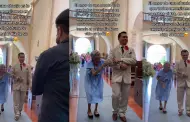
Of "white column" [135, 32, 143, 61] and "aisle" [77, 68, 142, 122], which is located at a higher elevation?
"white column" [135, 32, 143, 61]

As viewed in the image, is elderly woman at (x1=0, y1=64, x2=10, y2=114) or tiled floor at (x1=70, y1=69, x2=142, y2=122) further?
elderly woman at (x1=0, y1=64, x2=10, y2=114)

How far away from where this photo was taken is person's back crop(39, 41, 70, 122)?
1374 millimetres

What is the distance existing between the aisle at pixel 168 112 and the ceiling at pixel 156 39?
235 millimetres

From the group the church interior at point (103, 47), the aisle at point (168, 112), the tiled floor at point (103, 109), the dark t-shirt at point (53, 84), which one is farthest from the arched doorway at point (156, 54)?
the dark t-shirt at point (53, 84)

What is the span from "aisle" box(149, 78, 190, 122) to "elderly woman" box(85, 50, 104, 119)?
1.07 ft

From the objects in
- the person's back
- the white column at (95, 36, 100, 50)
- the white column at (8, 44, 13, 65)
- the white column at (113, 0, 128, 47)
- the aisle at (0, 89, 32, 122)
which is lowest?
the aisle at (0, 89, 32, 122)

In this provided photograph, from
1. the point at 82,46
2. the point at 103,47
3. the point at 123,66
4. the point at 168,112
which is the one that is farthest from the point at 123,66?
the point at 168,112

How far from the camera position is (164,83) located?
140cm

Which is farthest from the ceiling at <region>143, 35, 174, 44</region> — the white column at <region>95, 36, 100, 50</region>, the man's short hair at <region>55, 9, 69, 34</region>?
the man's short hair at <region>55, 9, 69, 34</region>

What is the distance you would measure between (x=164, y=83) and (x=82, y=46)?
0.55m

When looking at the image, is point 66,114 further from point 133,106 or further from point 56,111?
point 133,106

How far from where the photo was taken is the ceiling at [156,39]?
4.57 feet

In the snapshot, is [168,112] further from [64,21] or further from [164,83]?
[64,21]

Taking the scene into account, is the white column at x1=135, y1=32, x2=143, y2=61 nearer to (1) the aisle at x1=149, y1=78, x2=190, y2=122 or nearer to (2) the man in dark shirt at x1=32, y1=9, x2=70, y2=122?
(1) the aisle at x1=149, y1=78, x2=190, y2=122
